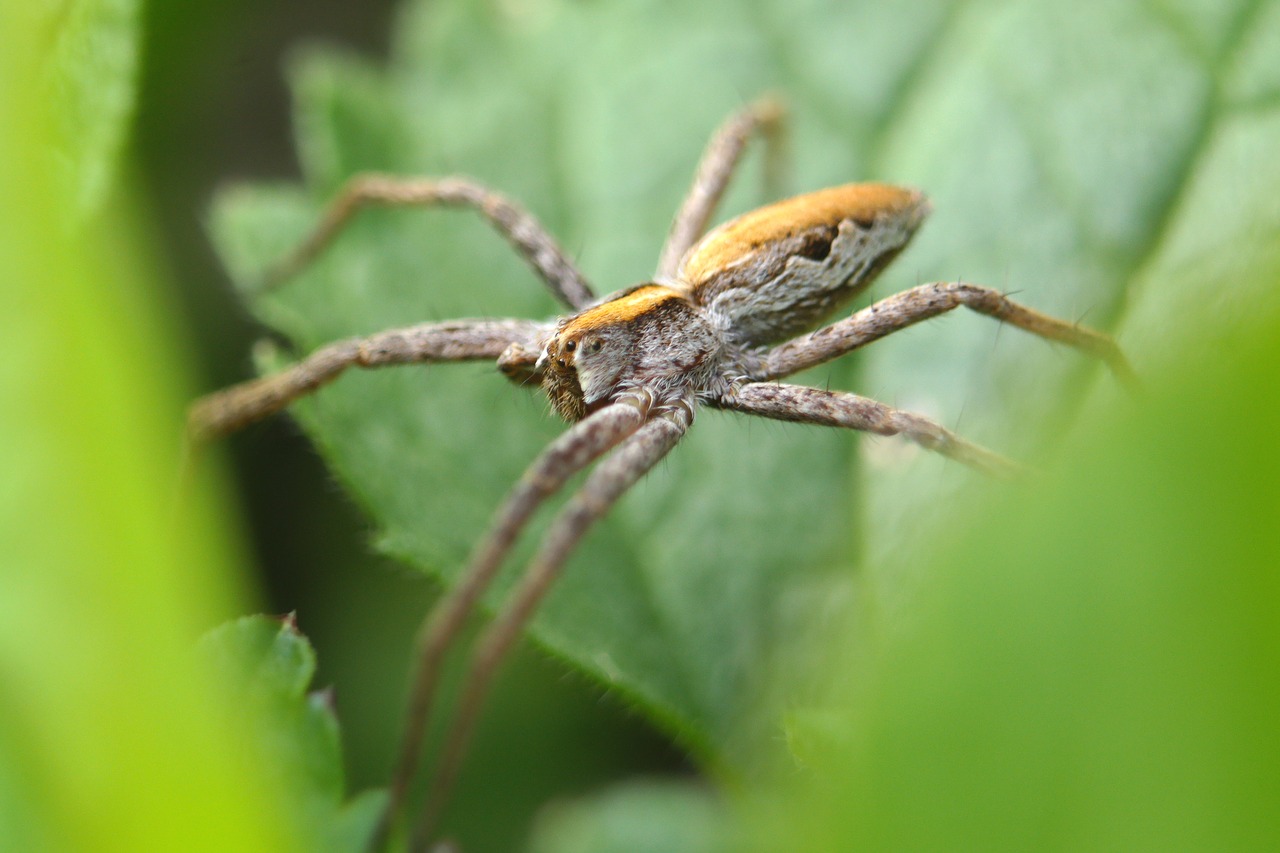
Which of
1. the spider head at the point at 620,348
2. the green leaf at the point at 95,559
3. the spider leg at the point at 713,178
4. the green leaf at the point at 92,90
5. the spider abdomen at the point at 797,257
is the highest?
the spider leg at the point at 713,178

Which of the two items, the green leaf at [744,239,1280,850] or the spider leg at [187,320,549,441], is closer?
the green leaf at [744,239,1280,850]

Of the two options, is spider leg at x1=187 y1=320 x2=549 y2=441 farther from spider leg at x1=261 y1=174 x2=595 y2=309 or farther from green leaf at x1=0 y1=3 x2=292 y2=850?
green leaf at x1=0 y1=3 x2=292 y2=850

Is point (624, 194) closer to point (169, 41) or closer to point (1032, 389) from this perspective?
point (1032, 389)

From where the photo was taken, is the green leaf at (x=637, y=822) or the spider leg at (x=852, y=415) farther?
the green leaf at (x=637, y=822)

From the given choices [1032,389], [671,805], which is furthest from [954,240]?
[671,805]

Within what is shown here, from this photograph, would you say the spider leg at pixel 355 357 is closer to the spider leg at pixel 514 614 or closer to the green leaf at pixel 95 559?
the spider leg at pixel 514 614

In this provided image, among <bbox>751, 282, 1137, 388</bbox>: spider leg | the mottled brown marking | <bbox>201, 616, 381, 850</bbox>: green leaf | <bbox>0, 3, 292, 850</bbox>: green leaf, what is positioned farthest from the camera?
the mottled brown marking

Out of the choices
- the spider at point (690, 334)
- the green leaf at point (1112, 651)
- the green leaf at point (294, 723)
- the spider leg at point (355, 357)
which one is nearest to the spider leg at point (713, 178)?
the spider at point (690, 334)

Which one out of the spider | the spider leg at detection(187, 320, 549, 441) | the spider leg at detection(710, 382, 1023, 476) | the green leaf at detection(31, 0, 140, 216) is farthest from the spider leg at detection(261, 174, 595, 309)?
the green leaf at detection(31, 0, 140, 216)
